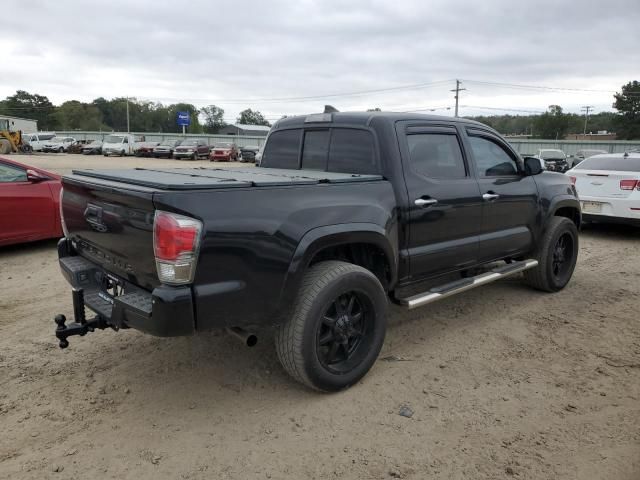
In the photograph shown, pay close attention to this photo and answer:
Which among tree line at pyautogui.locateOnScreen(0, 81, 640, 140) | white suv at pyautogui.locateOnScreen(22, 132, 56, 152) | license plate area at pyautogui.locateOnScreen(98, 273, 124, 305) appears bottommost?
license plate area at pyautogui.locateOnScreen(98, 273, 124, 305)

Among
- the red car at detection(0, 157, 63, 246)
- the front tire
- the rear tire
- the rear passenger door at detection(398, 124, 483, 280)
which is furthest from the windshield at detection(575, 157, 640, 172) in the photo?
the red car at detection(0, 157, 63, 246)

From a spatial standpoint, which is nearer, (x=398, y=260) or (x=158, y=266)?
(x=158, y=266)

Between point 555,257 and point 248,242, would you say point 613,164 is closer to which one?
point 555,257

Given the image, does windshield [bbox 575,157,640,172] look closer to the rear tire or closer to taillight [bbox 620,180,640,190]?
taillight [bbox 620,180,640,190]

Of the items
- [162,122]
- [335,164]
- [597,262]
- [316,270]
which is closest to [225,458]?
[316,270]

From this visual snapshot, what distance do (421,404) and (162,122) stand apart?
390 ft

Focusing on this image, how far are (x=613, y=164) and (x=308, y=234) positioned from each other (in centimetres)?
824

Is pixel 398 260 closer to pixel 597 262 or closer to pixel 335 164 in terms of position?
pixel 335 164

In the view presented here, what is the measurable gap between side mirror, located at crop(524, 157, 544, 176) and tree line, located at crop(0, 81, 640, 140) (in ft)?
243

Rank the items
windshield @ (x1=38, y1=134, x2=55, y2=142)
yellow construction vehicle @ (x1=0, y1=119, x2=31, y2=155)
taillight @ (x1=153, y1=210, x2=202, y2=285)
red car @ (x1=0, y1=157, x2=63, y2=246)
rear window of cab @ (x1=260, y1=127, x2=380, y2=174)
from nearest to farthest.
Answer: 1. taillight @ (x1=153, y1=210, x2=202, y2=285)
2. rear window of cab @ (x1=260, y1=127, x2=380, y2=174)
3. red car @ (x1=0, y1=157, x2=63, y2=246)
4. yellow construction vehicle @ (x1=0, y1=119, x2=31, y2=155)
5. windshield @ (x1=38, y1=134, x2=55, y2=142)

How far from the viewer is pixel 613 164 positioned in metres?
9.35

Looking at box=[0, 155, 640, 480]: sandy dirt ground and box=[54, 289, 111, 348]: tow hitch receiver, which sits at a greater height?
box=[54, 289, 111, 348]: tow hitch receiver

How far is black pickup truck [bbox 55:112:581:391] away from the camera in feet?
9.25

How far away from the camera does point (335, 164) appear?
14.2 feet
